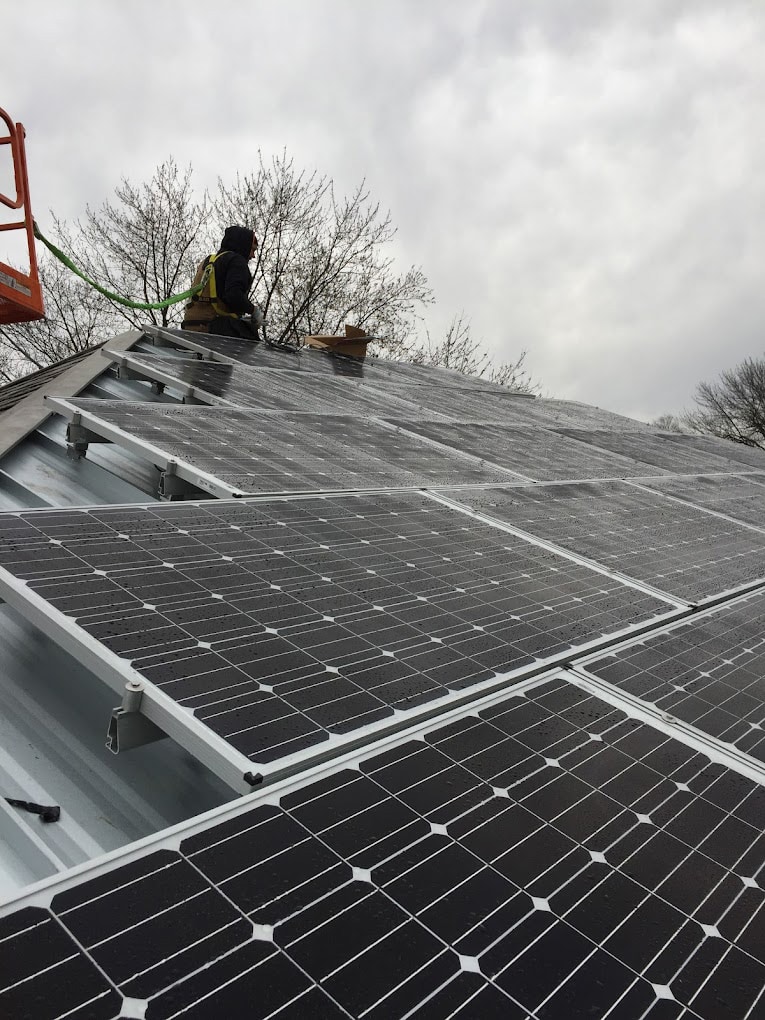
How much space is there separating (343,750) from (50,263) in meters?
36.1

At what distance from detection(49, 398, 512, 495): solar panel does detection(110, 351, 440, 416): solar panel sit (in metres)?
0.65

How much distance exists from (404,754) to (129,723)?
38.4 inches

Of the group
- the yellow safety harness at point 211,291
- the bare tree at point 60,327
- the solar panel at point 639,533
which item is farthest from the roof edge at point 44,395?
the bare tree at point 60,327

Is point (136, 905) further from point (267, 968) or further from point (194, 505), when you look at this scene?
point (194, 505)

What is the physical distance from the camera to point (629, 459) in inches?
446

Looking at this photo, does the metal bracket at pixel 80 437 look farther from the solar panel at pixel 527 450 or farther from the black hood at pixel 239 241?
the black hood at pixel 239 241

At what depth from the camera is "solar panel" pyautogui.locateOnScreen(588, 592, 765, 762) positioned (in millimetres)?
3559

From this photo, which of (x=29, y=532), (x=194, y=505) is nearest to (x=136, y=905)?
(x=29, y=532)

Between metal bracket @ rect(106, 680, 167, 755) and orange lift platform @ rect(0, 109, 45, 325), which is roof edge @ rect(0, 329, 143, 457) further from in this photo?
metal bracket @ rect(106, 680, 167, 755)

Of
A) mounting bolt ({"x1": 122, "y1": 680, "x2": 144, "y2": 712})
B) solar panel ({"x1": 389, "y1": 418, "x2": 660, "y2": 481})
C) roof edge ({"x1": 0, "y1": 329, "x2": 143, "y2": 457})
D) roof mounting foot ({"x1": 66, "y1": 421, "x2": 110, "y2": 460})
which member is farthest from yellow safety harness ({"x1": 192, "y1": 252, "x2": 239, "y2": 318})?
mounting bolt ({"x1": 122, "y1": 680, "x2": 144, "y2": 712})

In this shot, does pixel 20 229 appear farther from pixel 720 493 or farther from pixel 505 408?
pixel 720 493

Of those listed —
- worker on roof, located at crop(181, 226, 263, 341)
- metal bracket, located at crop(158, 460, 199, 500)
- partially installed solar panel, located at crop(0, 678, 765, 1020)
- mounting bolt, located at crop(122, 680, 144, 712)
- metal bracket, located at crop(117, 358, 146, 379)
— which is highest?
worker on roof, located at crop(181, 226, 263, 341)

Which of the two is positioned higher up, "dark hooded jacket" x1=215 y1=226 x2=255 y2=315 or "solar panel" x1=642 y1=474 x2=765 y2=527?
"dark hooded jacket" x1=215 y1=226 x2=255 y2=315

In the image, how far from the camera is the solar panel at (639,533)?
5688 mm
